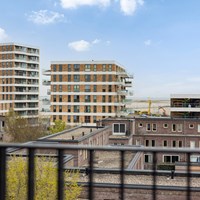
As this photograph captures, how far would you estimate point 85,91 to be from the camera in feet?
181

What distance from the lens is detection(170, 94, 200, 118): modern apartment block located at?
45.9 metres

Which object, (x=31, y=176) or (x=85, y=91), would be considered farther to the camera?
(x=85, y=91)

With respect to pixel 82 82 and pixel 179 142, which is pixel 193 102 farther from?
pixel 82 82

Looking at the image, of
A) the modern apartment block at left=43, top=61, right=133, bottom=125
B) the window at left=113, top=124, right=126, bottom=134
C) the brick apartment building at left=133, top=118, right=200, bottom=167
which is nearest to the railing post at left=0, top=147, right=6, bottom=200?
the window at left=113, top=124, right=126, bottom=134

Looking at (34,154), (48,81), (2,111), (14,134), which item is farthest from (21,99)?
(34,154)

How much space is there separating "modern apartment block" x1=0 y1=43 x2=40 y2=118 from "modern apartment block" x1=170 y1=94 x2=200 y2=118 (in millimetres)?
30876

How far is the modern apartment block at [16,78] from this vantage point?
2532 inches

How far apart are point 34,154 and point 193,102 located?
154ft

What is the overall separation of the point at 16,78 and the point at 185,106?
112 ft

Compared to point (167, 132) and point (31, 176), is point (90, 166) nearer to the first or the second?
point (31, 176)

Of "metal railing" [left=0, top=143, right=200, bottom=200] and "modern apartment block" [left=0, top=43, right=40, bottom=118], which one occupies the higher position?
"modern apartment block" [left=0, top=43, right=40, bottom=118]

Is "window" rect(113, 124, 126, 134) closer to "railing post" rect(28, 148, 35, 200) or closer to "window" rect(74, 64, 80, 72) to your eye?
"window" rect(74, 64, 80, 72)

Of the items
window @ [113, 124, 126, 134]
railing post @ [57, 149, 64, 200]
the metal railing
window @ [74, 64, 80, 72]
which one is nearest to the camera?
the metal railing

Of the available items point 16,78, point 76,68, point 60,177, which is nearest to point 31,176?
point 60,177
